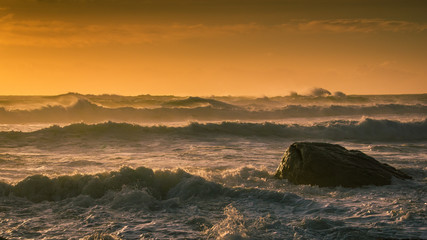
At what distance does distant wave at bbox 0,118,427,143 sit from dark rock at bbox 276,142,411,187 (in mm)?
10462

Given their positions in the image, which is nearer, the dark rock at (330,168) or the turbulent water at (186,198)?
the turbulent water at (186,198)

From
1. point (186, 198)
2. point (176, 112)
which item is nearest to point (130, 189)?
point (186, 198)

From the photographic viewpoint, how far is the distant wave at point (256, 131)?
1817cm

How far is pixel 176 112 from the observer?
1502 inches

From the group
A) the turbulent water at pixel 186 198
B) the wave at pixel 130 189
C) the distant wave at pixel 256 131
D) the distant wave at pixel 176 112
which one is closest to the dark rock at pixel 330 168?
the turbulent water at pixel 186 198

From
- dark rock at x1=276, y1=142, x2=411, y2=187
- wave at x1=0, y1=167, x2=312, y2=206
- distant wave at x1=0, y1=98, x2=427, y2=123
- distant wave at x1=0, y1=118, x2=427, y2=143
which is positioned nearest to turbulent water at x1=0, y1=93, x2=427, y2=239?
wave at x1=0, y1=167, x2=312, y2=206

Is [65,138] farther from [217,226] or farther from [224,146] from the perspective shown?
[217,226]

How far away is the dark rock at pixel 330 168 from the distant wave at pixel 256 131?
10462mm

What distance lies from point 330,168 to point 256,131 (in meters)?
13.1

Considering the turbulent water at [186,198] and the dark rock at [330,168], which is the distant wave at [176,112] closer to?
the turbulent water at [186,198]

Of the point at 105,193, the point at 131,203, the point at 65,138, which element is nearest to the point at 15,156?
the point at 65,138

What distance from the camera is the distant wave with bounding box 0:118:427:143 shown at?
1817cm

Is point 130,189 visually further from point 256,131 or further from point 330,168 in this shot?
point 256,131

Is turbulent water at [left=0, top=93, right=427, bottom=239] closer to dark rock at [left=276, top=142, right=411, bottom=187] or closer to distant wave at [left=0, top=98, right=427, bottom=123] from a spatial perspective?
dark rock at [left=276, top=142, right=411, bottom=187]
